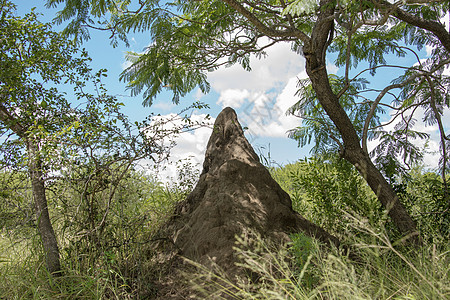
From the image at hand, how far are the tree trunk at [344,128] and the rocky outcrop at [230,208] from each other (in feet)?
3.01

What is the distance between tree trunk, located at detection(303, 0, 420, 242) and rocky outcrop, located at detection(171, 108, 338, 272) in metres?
0.92

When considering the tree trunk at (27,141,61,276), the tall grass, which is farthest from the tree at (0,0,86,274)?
the tall grass

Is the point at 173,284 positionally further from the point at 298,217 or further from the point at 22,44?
the point at 22,44

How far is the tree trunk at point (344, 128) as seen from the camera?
4320mm

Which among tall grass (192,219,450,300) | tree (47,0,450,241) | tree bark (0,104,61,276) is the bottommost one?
tall grass (192,219,450,300)

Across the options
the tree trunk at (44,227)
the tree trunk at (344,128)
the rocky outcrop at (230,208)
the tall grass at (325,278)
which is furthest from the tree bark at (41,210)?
the tree trunk at (344,128)

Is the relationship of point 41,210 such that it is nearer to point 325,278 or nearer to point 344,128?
point 325,278

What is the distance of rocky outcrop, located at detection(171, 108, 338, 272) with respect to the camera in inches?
135

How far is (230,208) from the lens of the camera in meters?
3.59

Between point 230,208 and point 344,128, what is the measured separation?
187 centimetres

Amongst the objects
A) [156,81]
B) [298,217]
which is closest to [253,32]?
[156,81]

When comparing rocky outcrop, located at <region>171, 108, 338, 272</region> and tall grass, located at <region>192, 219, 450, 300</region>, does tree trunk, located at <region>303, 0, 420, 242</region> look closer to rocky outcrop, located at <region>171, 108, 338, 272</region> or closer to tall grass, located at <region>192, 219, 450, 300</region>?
rocky outcrop, located at <region>171, 108, 338, 272</region>

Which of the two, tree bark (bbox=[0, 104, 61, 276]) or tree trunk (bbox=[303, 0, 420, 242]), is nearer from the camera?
tree bark (bbox=[0, 104, 61, 276])

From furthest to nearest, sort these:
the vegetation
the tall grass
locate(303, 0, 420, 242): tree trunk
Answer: locate(303, 0, 420, 242): tree trunk
the vegetation
the tall grass
